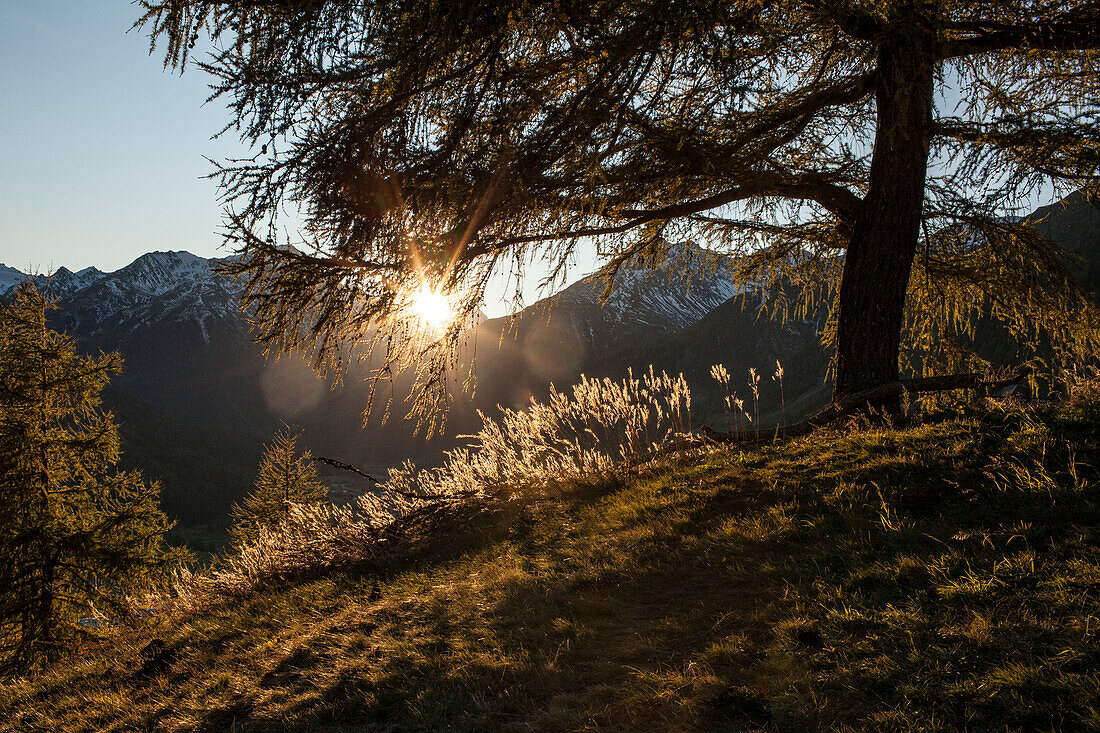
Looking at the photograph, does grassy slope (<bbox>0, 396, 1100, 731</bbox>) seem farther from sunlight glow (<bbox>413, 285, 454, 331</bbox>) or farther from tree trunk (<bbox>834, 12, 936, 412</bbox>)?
sunlight glow (<bbox>413, 285, 454, 331</bbox>)

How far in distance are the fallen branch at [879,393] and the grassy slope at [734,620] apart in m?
0.64

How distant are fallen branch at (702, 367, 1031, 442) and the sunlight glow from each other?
11.2ft

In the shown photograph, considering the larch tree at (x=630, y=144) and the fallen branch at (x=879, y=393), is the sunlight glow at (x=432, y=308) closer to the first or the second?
the larch tree at (x=630, y=144)

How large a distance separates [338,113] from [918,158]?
5686 millimetres

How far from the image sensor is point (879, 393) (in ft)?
18.5

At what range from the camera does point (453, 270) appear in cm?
446

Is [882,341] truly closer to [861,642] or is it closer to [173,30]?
[861,642]

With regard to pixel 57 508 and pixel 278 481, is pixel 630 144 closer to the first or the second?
pixel 57 508

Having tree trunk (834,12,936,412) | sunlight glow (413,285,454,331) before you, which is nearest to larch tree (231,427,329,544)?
sunlight glow (413,285,454,331)

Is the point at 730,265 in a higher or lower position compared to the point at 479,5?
lower

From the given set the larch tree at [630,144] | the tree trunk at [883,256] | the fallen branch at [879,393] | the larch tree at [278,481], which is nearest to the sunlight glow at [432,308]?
the larch tree at [630,144]

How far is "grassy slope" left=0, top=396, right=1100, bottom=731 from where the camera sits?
2.11m

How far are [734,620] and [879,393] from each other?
3.78m

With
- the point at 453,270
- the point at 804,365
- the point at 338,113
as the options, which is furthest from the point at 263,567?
the point at 804,365
